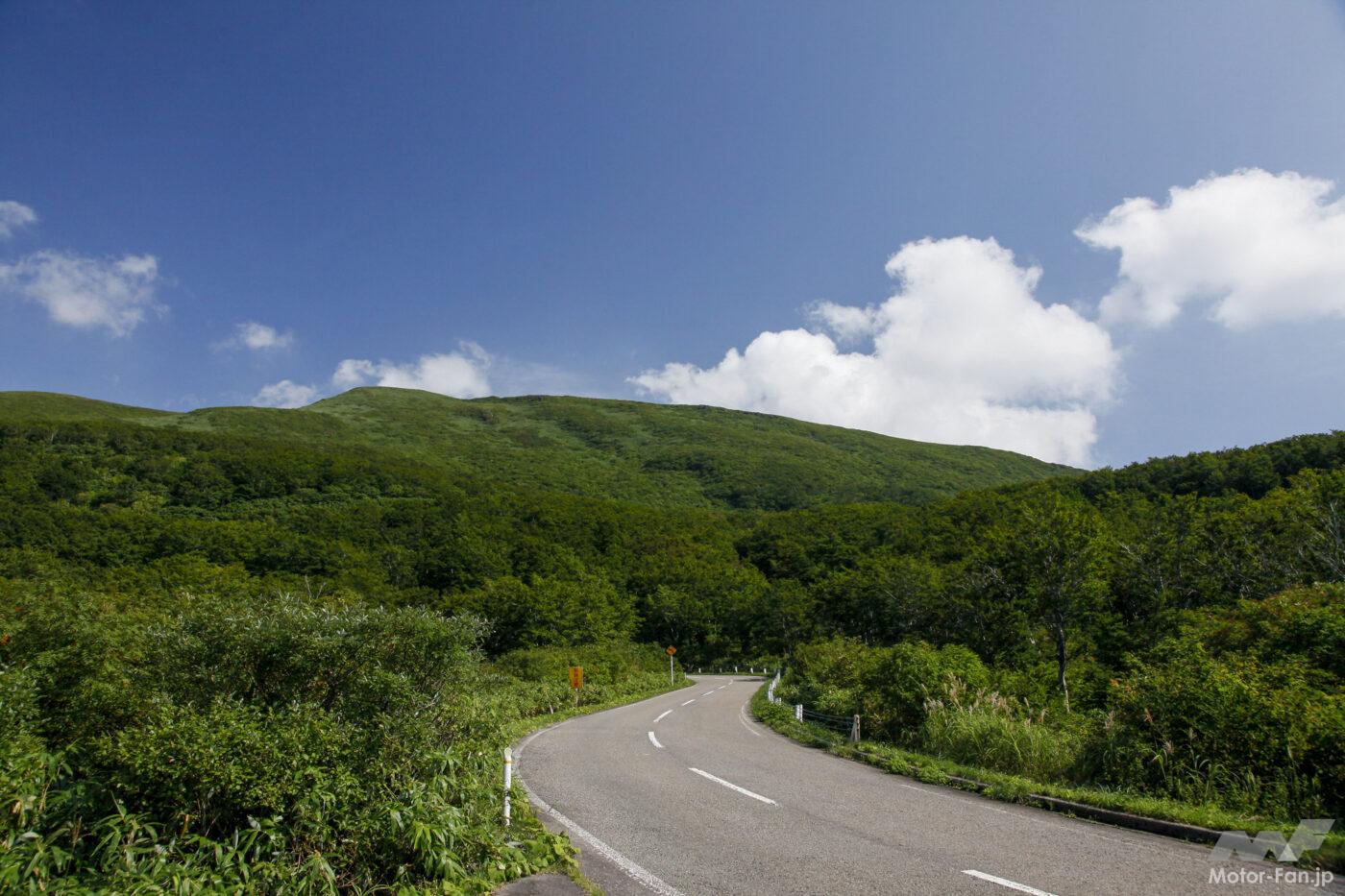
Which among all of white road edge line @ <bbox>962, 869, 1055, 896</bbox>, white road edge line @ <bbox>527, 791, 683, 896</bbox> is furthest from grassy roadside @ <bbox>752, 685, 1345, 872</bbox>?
white road edge line @ <bbox>527, 791, 683, 896</bbox>

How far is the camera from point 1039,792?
8594mm

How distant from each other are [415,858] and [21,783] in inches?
107

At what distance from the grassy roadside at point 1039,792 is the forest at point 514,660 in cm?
41

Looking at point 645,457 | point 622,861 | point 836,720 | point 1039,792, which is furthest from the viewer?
point 645,457

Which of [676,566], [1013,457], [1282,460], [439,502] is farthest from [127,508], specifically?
[1013,457]

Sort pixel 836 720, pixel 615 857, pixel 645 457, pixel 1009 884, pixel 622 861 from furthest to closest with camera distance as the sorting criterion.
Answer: pixel 645 457
pixel 836 720
pixel 615 857
pixel 622 861
pixel 1009 884

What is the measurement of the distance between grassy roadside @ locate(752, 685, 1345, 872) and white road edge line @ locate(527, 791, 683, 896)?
5.67 meters

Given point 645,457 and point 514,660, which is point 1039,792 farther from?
point 645,457

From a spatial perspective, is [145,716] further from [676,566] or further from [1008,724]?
[676,566]

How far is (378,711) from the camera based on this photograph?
578 centimetres

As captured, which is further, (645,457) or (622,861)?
(645,457)

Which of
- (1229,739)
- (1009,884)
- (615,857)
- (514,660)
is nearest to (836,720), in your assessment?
(1229,739)

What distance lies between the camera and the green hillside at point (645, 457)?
151250 mm

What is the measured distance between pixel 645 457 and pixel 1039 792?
17576cm
